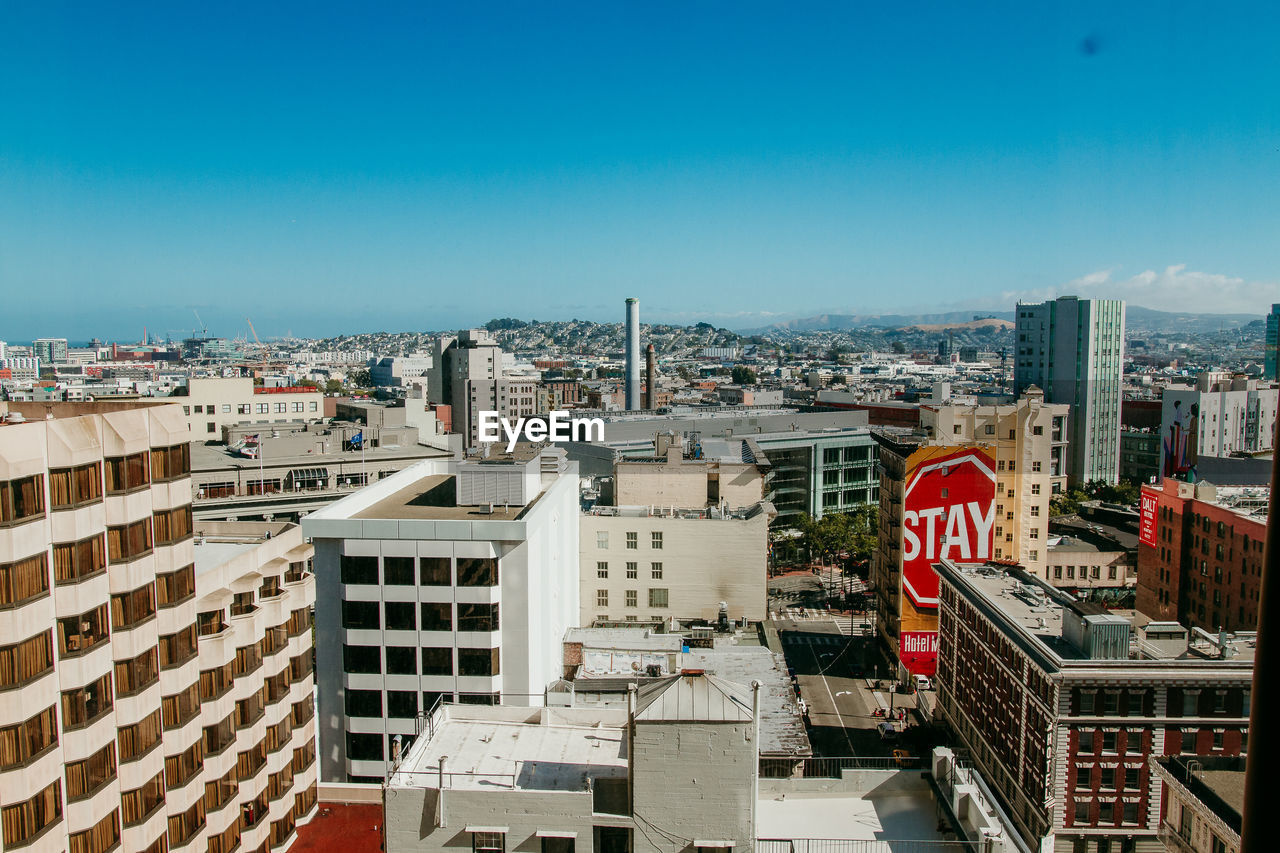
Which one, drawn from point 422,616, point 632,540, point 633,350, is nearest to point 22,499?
point 422,616

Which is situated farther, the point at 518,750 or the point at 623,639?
the point at 623,639

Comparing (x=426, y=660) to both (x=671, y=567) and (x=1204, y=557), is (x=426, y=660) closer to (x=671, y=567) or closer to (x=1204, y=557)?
(x=671, y=567)

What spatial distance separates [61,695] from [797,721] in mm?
20995

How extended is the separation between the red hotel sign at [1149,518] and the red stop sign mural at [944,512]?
62.1 ft

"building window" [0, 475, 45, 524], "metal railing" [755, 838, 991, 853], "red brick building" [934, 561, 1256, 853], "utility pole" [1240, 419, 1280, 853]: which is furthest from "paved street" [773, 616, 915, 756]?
"utility pole" [1240, 419, 1280, 853]

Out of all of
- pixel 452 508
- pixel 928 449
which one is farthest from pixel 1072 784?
pixel 452 508

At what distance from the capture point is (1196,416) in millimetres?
101750

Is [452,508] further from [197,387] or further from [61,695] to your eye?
[197,387]

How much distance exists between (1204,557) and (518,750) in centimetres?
5059

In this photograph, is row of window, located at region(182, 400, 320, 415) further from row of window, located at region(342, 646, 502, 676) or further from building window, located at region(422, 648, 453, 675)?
building window, located at region(422, 648, 453, 675)

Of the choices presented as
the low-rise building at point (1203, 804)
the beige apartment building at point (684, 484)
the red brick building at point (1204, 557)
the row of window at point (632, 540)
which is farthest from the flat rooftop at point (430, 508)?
the red brick building at point (1204, 557)

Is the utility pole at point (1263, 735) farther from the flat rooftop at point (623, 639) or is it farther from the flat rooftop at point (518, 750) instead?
the flat rooftop at point (623, 639)

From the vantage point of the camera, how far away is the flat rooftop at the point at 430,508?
105ft

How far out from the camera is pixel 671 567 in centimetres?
4897
